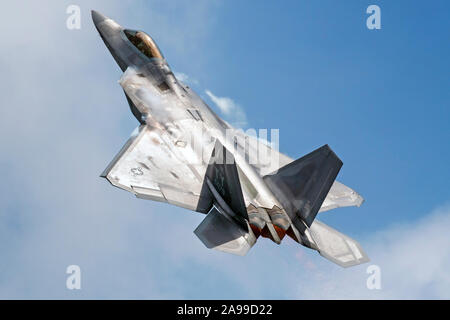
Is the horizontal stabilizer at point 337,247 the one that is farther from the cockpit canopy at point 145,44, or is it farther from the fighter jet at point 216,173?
the cockpit canopy at point 145,44

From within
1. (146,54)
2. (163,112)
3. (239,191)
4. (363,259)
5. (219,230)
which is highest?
(146,54)

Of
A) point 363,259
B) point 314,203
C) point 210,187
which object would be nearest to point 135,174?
point 210,187

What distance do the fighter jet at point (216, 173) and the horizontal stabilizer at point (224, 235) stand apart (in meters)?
0.02

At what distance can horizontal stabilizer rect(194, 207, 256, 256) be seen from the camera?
38.3 feet

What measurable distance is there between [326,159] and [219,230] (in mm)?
3065

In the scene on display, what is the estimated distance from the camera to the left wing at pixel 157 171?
12797mm

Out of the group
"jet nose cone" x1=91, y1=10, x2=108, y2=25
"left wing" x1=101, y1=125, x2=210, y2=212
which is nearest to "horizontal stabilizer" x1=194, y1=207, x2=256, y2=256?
"left wing" x1=101, y1=125, x2=210, y2=212

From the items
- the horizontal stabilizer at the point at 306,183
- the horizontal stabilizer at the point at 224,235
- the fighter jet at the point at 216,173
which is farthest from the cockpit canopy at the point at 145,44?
the horizontal stabilizer at the point at 306,183

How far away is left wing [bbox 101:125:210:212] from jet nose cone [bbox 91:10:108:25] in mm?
5601

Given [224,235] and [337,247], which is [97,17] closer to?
[224,235]

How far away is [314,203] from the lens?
11.4 meters

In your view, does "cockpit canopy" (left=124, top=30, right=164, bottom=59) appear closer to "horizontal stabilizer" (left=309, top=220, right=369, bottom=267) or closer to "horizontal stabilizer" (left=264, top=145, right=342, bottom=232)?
"horizontal stabilizer" (left=264, top=145, right=342, bottom=232)

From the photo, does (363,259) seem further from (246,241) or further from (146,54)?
(146,54)

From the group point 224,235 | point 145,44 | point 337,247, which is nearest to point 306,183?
point 337,247
